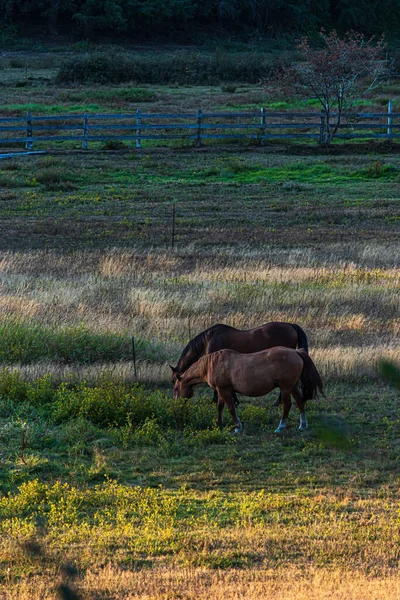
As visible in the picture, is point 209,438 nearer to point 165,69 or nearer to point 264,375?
point 264,375

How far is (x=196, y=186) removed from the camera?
84.3ft

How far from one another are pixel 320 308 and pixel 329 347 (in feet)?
6.28

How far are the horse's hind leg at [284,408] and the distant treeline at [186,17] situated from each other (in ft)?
184

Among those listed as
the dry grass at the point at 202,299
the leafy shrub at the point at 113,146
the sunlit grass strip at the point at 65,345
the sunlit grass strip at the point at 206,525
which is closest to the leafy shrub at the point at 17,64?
the leafy shrub at the point at 113,146

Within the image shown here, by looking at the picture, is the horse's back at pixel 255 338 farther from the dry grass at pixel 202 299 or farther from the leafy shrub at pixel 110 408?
the dry grass at pixel 202 299

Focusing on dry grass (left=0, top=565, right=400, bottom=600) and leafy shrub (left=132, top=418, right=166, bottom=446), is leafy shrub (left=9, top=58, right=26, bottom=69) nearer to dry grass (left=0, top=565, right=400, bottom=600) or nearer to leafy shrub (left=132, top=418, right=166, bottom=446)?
leafy shrub (left=132, top=418, right=166, bottom=446)

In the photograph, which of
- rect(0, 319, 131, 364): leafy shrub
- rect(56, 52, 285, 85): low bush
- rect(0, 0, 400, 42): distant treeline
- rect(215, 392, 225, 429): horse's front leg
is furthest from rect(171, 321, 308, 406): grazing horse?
rect(0, 0, 400, 42): distant treeline

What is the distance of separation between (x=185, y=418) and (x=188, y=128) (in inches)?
999

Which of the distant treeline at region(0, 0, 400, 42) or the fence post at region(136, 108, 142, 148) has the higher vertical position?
the distant treeline at region(0, 0, 400, 42)

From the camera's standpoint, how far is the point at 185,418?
28.6ft

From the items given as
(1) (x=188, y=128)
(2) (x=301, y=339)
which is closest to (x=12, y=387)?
(2) (x=301, y=339)

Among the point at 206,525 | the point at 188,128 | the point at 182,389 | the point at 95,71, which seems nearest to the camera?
the point at 206,525

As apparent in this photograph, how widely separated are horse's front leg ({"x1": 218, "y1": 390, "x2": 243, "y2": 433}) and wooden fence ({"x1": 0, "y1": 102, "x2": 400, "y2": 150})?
23606 millimetres

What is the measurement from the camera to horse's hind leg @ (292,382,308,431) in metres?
8.29
